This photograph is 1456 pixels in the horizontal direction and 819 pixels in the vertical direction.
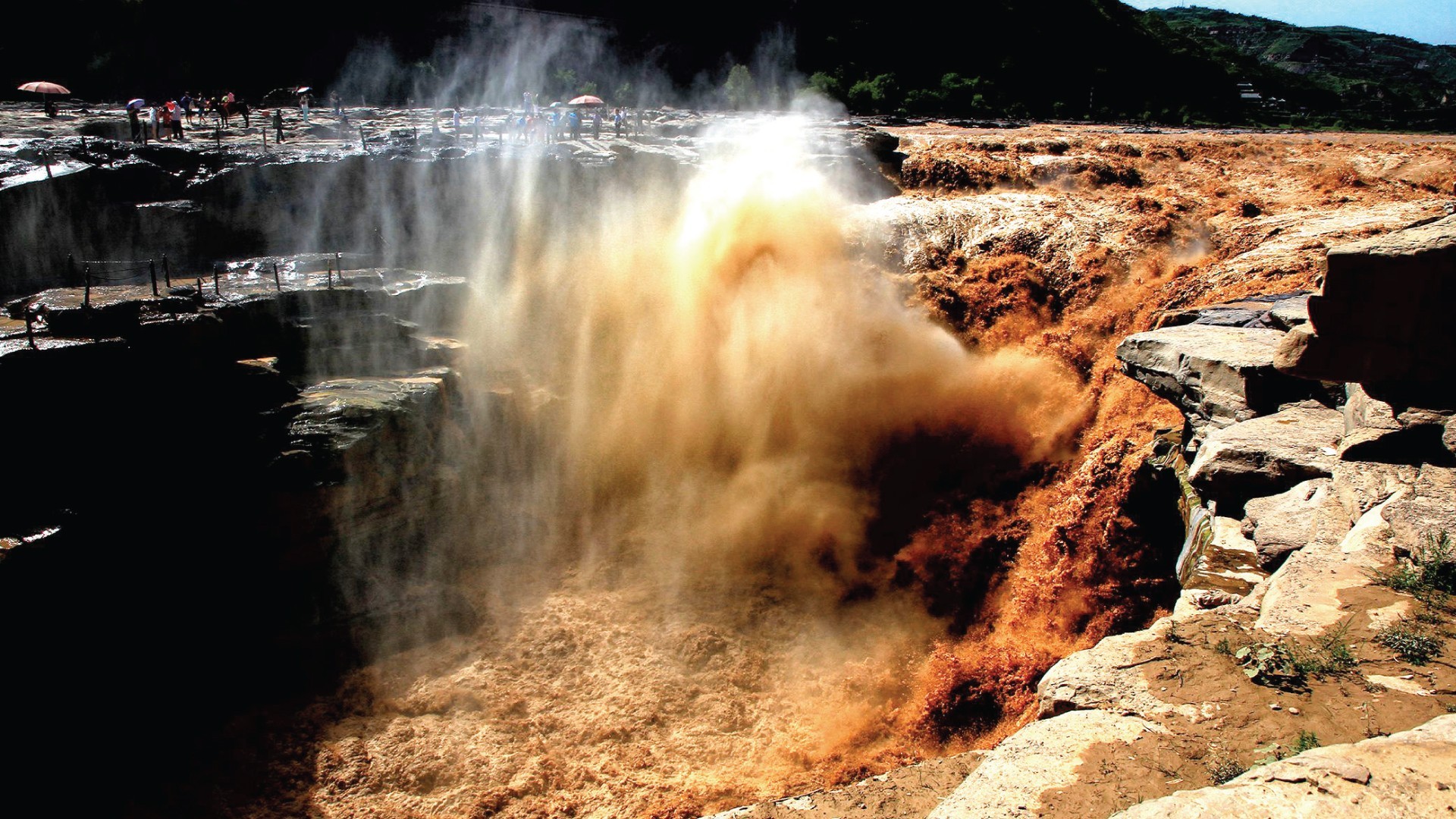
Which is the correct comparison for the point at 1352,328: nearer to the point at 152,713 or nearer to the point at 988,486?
the point at 988,486

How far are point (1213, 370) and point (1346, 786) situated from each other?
19.2 feet

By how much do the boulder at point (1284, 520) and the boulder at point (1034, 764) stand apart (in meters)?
2.59

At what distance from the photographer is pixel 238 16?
3169 centimetres

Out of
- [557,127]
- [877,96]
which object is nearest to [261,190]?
[557,127]

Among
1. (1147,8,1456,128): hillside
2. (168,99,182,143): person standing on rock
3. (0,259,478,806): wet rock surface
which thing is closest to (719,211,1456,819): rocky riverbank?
(0,259,478,806): wet rock surface

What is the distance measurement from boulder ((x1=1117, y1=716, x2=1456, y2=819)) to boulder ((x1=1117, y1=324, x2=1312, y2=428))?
4.72 meters

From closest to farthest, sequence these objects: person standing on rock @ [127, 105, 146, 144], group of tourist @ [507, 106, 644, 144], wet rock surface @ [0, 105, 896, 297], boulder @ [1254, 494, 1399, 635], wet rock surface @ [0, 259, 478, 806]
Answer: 1. boulder @ [1254, 494, 1399, 635]
2. wet rock surface @ [0, 259, 478, 806]
3. wet rock surface @ [0, 105, 896, 297]
4. person standing on rock @ [127, 105, 146, 144]
5. group of tourist @ [507, 106, 644, 144]

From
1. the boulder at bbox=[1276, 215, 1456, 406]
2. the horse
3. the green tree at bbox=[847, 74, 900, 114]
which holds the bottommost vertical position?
the boulder at bbox=[1276, 215, 1456, 406]

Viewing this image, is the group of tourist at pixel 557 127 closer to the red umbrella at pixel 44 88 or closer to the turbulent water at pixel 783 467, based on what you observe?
the turbulent water at pixel 783 467

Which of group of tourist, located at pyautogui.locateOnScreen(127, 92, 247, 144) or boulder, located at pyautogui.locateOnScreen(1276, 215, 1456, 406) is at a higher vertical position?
group of tourist, located at pyautogui.locateOnScreen(127, 92, 247, 144)

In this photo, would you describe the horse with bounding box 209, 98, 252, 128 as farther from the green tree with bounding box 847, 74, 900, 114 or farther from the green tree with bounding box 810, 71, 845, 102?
the green tree with bounding box 810, 71, 845, 102

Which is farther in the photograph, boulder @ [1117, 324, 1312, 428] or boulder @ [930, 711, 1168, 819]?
boulder @ [1117, 324, 1312, 428]

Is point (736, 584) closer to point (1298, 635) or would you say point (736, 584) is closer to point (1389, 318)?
point (1298, 635)

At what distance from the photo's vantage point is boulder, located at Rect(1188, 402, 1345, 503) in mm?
7199
